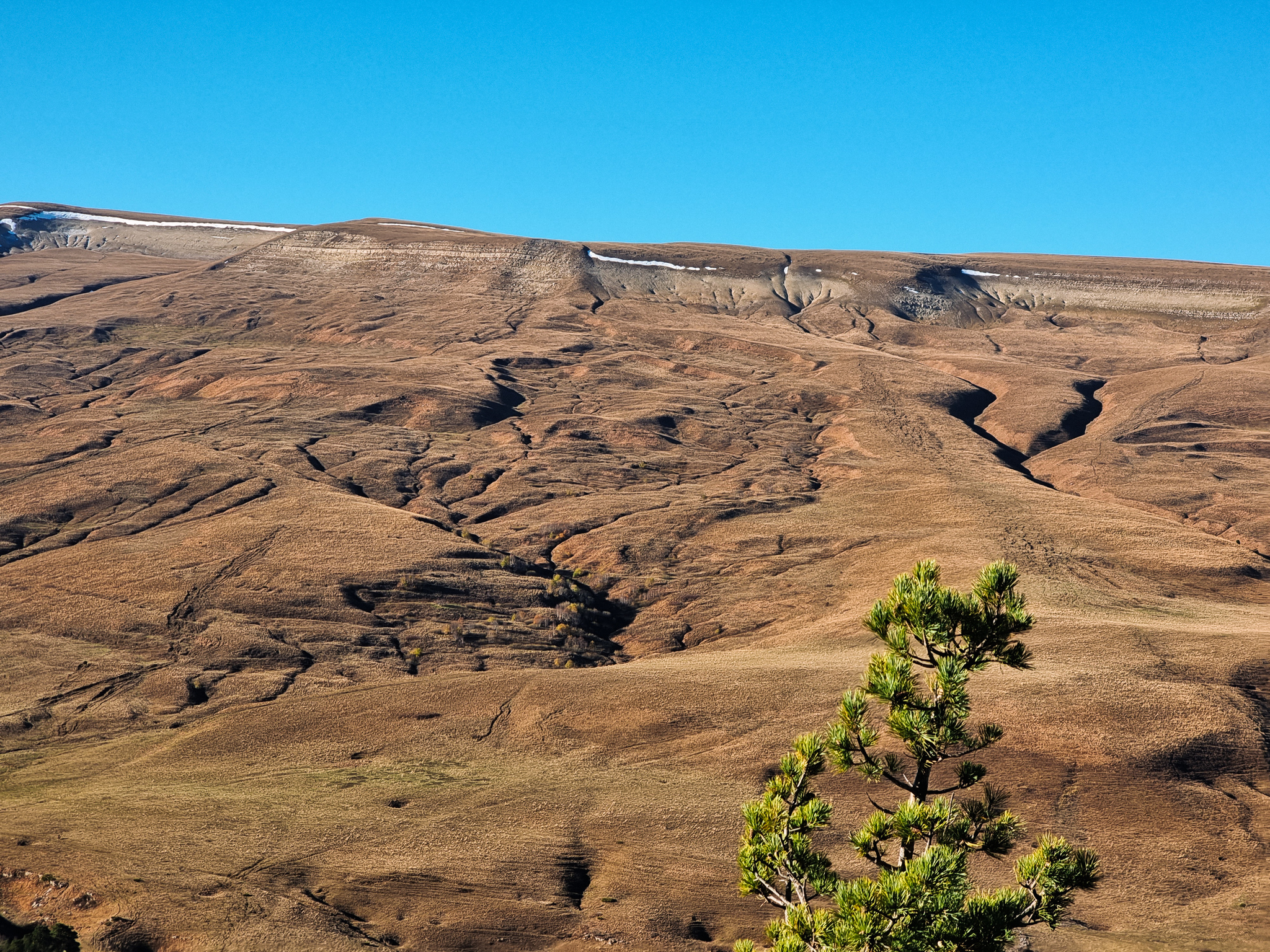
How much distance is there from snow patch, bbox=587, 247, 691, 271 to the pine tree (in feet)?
409

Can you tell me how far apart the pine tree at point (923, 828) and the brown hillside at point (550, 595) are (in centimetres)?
1248

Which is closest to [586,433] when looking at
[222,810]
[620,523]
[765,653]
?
[620,523]

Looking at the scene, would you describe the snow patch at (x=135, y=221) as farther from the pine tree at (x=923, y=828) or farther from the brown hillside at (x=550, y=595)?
the pine tree at (x=923, y=828)

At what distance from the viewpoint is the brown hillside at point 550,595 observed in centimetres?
2488

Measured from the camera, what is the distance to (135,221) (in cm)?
15375

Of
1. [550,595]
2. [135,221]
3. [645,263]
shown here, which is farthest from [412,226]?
[550,595]

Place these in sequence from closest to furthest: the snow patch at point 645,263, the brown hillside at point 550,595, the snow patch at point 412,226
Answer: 1. the brown hillside at point 550,595
2. the snow patch at point 645,263
3. the snow patch at point 412,226

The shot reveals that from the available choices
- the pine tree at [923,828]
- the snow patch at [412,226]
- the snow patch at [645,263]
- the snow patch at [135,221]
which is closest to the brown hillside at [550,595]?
the pine tree at [923,828]

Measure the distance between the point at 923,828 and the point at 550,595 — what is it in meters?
38.8

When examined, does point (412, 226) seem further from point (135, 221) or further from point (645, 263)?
point (135, 221)

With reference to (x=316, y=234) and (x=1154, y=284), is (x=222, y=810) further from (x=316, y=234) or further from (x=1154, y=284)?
(x=1154, y=284)

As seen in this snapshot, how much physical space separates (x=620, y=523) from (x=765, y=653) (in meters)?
19.1

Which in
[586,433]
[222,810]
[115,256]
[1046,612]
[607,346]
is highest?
[115,256]

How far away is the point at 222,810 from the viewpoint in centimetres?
2761
